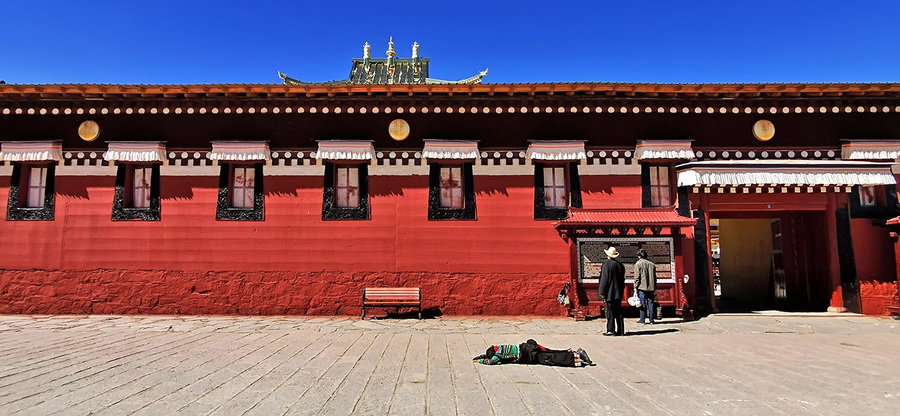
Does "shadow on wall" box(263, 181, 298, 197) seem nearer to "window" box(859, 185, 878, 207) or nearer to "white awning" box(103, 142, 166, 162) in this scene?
"white awning" box(103, 142, 166, 162)

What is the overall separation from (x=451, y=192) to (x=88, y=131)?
8.14 m

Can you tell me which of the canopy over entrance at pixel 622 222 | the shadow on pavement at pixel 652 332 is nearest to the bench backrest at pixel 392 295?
the canopy over entrance at pixel 622 222

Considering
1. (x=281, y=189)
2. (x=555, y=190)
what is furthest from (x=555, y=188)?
(x=281, y=189)

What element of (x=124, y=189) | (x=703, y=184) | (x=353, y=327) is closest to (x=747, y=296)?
(x=703, y=184)

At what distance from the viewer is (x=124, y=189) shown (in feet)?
38.0

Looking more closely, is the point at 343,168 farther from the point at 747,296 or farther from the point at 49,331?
the point at 747,296

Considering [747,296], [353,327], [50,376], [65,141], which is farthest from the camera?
[747,296]

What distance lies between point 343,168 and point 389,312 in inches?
132

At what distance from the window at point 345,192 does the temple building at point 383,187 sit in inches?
1.8

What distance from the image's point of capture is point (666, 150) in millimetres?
11367

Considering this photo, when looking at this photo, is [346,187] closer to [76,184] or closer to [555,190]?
[555,190]

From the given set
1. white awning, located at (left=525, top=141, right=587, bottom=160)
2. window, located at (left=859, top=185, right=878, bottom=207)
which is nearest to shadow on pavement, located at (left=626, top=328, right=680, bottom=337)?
white awning, located at (left=525, top=141, right=587, bottom=160)

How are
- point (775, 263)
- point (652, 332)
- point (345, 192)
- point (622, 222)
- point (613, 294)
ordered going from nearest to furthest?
1. point (613, 294)
2. point (652, 332)
3. point (622, 222)
4. point (345, 192)
5. point (775, 263)

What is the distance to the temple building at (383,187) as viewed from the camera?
11.3m
